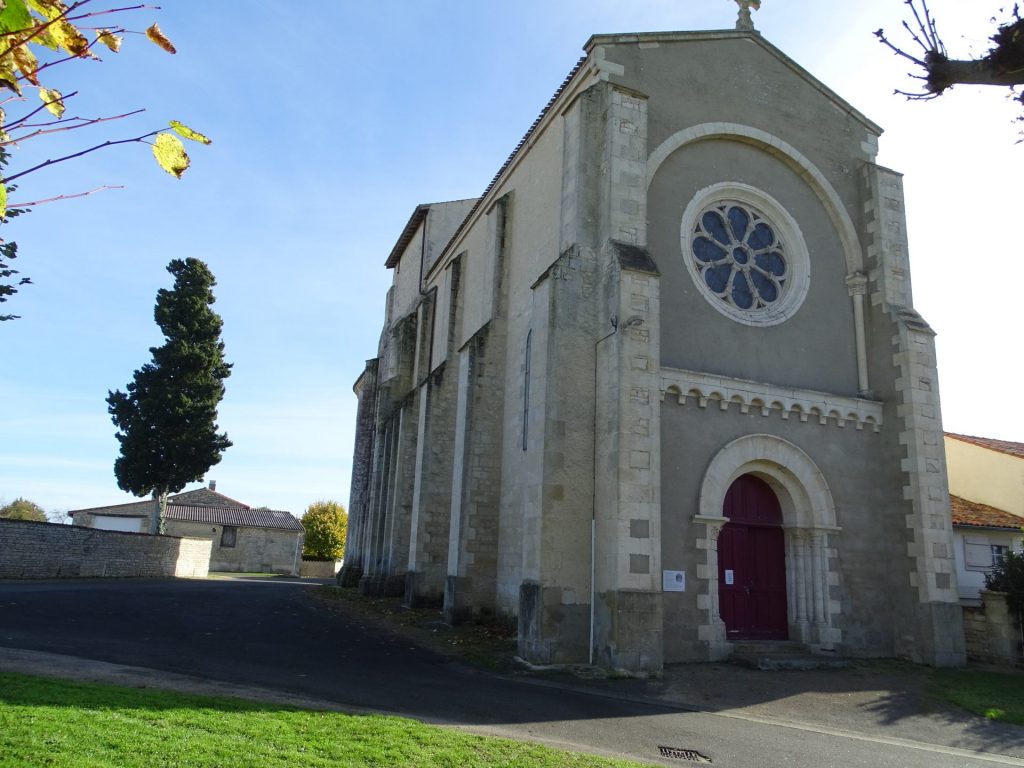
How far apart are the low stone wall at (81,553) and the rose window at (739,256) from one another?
23.5 metres

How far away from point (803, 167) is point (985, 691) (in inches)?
433

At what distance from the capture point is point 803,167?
16.2 meters

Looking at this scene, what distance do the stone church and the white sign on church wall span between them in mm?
180

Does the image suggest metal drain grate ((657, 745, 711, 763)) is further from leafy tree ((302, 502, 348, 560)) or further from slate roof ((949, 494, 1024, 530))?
leafy tree ((302, 502, 348, 560))

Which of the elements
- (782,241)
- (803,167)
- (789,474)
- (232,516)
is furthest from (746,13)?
(232,516)

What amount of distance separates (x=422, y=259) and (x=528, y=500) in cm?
1791

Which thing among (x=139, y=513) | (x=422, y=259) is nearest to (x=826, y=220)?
(x=422, y=259)

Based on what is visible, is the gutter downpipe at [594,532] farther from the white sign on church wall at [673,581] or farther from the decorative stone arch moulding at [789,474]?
the decorative stone arch moulding at [789,474]

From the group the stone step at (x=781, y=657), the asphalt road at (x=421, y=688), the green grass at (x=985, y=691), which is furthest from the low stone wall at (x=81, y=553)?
the green grass at (x=985, y=691)

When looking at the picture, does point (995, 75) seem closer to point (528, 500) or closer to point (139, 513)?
point (528, 500)

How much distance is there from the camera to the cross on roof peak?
16339 millimetres

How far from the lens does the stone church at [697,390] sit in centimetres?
1194

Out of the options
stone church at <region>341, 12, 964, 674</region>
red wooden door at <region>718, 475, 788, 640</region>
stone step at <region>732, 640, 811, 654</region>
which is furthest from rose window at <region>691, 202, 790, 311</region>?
stone step at <region>732, 640, 811, 654</region>

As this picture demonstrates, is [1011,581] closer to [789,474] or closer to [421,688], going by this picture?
[789,474]
